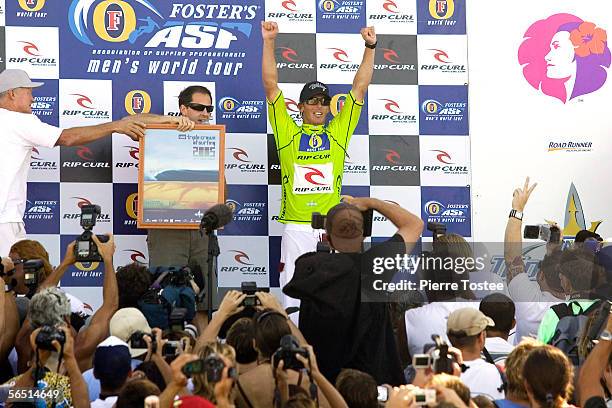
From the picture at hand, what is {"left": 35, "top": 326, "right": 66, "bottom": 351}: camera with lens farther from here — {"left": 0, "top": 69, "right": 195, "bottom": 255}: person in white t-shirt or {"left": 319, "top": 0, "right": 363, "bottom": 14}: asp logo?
{"left": 319, "top": 0, "right": 363, "bottom": 14}: asp logo

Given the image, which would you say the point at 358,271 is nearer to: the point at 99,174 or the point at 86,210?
the point at 86,210

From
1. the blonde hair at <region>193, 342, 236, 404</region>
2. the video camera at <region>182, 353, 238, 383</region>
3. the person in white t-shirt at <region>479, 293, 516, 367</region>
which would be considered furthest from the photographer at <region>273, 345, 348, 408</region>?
the person in white t-shirt at <region>479, 293, 516, 367</region>

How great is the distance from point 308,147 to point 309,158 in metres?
0.09

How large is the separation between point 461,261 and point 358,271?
0.67 m

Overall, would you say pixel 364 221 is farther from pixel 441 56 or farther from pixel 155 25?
pixel 155 25

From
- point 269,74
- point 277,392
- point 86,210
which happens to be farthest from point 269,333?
point 269,74

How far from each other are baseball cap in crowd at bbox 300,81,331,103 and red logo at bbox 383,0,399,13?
1.06 m

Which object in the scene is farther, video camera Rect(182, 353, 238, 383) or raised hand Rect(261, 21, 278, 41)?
raised hand Rect(261, 21, 278, 41)

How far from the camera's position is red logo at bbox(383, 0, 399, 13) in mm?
9352

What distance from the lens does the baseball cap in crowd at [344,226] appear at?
19.8 ft

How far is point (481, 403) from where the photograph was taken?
4.78 metres

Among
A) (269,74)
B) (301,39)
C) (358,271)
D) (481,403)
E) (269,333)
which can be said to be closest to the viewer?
(481,403)

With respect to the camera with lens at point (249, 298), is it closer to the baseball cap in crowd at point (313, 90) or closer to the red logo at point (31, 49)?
the baseball cap in crowd at point (313, 90)

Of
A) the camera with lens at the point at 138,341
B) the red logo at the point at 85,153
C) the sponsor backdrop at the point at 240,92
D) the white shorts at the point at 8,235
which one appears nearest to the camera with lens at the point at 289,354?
the camera with lens at the point at 138,341
